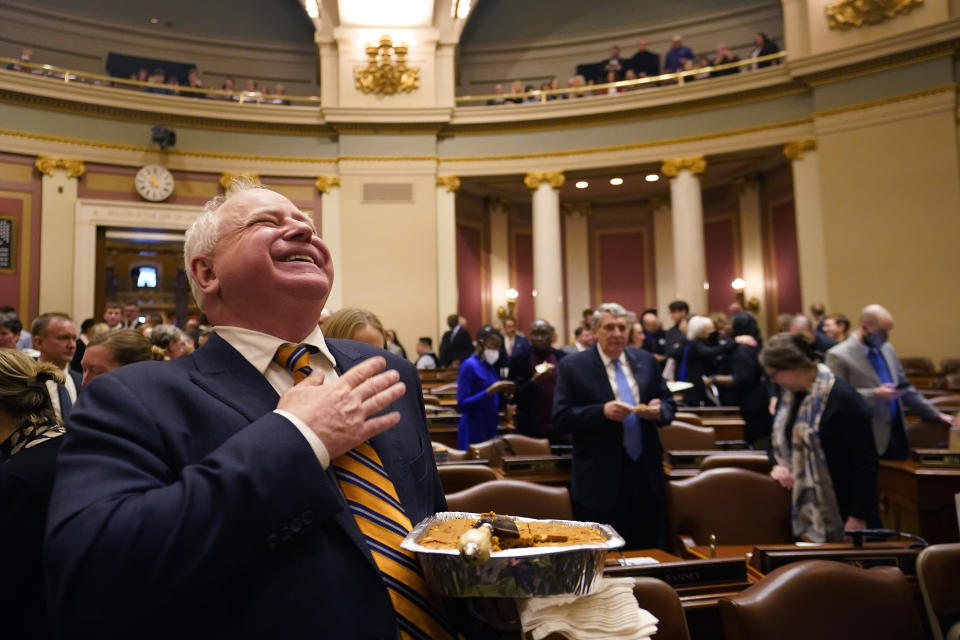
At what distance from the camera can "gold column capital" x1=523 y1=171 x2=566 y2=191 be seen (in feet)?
36.3

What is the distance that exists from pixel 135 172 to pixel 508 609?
1134 centimetres

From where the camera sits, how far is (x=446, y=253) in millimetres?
11086

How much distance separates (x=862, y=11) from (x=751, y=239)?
4.58 m

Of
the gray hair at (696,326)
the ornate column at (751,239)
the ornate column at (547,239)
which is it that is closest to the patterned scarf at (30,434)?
the gray hair at (696,326)

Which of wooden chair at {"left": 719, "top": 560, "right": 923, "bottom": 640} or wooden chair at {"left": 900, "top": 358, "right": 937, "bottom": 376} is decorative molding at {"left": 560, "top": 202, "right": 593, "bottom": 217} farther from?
wooden chair at {"left": 719, "top": 560, "right": 923, "bottom": 640}

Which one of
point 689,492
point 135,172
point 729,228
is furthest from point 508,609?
point 729,228

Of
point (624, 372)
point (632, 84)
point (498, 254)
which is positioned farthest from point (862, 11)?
point (624, 372)

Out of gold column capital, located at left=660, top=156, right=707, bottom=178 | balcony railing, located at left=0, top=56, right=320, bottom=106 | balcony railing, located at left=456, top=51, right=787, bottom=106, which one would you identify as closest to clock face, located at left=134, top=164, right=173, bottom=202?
balcony railing, located at left=0, top=56, right=320, bottom=106

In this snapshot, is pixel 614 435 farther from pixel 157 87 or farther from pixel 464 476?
pixel 157 87

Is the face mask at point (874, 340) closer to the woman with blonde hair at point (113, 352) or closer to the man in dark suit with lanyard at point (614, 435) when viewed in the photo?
the man in dark suit with lanyard at point (614, 435)

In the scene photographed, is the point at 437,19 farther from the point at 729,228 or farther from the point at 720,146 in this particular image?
the point at 729,228

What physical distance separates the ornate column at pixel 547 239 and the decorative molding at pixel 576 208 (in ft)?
10.2

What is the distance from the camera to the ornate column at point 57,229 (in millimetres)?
9484

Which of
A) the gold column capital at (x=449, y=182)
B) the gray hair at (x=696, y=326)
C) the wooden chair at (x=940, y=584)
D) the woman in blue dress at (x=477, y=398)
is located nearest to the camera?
the wooden chair at (x=940, y=584)
